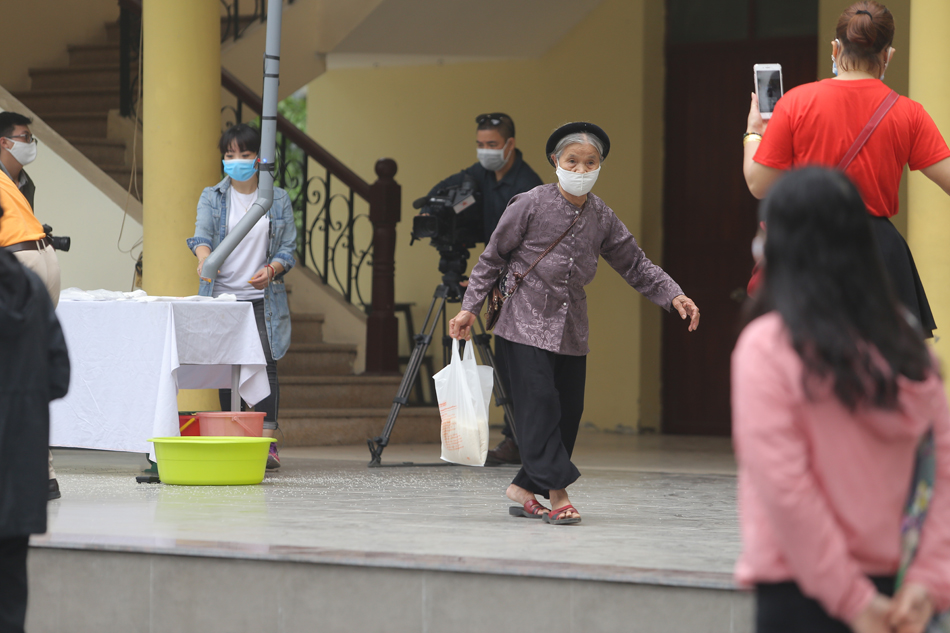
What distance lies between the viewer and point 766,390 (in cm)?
165

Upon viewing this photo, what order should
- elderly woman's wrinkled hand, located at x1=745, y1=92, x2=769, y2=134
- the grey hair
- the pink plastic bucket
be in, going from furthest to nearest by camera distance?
the pink plastic bucket < the grey hair < elderly woman's wrinkled hand, located at x1=745, y1=92, x2=769, y2=134

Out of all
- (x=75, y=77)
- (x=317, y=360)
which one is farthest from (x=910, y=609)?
(x=75, y=77)

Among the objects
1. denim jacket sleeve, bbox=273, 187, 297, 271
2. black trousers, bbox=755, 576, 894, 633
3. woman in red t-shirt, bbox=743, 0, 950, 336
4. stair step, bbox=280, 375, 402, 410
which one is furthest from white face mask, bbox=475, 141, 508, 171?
black trousers, bbox=755, 576, 894, 633

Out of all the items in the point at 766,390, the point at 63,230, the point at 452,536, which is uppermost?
the point at 63,230

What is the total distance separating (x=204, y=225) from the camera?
17.6ft

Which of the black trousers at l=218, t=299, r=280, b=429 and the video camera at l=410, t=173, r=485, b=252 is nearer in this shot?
the black trousers at l=218, t=299, r=280, b=429

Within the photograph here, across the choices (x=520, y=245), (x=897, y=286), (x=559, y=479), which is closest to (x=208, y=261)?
(x=520, y=245)

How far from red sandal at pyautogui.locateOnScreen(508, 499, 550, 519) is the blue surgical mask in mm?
2190

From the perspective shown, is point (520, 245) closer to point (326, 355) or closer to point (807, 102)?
point (807, 102)

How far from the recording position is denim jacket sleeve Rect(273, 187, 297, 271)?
5.45 m

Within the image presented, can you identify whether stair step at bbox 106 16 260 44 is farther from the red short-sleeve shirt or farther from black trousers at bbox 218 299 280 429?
the red short-sleeve shirt

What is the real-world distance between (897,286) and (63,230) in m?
5.60

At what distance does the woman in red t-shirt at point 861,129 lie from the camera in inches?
118

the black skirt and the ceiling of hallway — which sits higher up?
the ceiling of hallway
